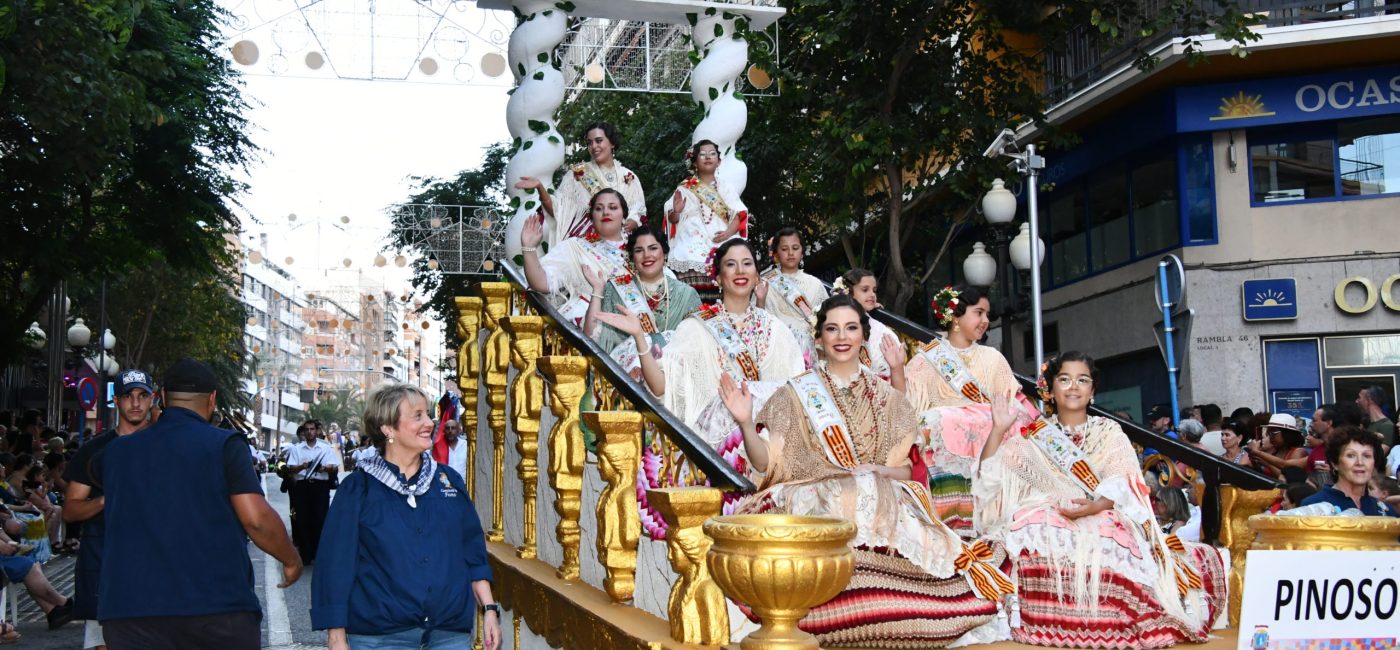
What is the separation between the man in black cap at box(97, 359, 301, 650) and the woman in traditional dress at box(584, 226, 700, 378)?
3.06m

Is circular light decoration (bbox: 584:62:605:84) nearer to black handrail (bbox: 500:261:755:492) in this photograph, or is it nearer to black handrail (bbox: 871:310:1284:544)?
black handrail (bbox: 500:261:755:492)

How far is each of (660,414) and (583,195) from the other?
16.6ft

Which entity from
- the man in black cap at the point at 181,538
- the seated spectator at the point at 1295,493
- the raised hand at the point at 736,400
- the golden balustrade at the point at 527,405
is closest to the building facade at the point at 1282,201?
the seated spectator at the point at 1295,493

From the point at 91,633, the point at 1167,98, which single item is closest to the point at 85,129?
the point at 91,633

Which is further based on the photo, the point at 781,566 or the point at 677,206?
the point at 677,206

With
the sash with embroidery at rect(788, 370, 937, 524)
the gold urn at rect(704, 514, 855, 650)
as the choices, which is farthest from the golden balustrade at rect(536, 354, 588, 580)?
the gold urn at rect(704, 514, 855, 650)

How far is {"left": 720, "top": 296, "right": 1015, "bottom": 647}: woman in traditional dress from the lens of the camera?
222 inches

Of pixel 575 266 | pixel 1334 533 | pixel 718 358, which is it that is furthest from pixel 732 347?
pixel 1334 533

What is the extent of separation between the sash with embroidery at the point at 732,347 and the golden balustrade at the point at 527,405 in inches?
40.6

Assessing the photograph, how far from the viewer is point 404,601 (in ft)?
16.7

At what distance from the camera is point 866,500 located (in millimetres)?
5910

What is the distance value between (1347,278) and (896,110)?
22.9ft

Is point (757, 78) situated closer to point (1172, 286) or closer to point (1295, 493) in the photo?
point (1172, 286)

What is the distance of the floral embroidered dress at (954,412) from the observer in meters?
7.76
